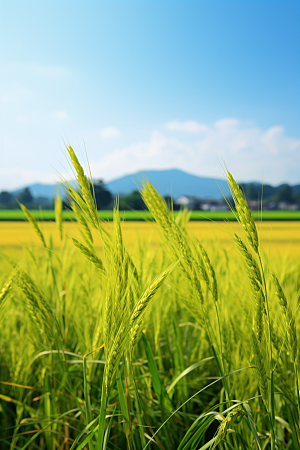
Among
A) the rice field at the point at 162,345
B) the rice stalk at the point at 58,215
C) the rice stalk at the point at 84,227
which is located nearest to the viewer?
the rice field at the point at 162,345

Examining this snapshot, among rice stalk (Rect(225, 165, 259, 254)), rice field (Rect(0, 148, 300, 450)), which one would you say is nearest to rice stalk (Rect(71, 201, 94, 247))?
rice field (Rect(0, 148, 300, 450))

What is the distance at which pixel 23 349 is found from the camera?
3.86 ft

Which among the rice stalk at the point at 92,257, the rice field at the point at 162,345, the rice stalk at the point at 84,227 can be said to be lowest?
the rice field at the point at 162,345

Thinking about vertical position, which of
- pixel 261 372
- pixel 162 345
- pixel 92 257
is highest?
pixel 92 257

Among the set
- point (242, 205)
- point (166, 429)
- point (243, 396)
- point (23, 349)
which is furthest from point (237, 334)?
point (23, 349)

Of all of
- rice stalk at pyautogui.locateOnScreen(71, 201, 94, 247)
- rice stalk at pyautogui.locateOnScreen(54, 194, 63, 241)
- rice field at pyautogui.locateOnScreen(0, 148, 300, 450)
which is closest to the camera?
rice field at pyautogui.locateOnScreen(0, 148, 300, 450)

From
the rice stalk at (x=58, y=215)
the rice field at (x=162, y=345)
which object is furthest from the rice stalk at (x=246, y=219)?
the rice stalk at (x=58, y=215)

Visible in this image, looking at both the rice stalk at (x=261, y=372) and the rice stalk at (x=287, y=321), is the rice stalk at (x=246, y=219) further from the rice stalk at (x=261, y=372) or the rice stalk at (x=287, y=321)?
the rice stalk at (x=261, y=372)

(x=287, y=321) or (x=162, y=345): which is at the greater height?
(x=287, y=321)

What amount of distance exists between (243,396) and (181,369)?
0.23 metres

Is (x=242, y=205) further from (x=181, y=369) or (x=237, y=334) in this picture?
(x=181, y=369)

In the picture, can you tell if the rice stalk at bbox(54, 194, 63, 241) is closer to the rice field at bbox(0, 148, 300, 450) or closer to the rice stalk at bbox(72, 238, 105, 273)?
the rice field at bbox(0, 148, 300, 450)

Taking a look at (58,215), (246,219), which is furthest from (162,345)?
(246,219)

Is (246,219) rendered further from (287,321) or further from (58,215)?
(58,215)
